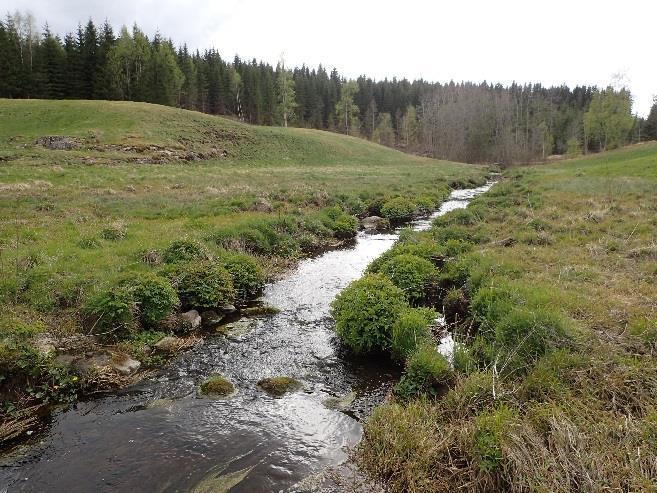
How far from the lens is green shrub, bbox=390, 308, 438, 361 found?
382 inches

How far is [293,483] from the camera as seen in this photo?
6.44 metres

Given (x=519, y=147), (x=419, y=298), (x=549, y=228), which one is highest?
(x=519, y=147)

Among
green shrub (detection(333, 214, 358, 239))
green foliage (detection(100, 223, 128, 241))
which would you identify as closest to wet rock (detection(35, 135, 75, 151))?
green foliage (detection(100, 223, 128, 241))

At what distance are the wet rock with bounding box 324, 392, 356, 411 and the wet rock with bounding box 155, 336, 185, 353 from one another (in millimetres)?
4538

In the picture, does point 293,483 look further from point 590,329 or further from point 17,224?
point 17,224

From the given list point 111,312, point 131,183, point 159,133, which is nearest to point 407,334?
point 111,312

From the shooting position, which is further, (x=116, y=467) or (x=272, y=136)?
(x=272, y=136)

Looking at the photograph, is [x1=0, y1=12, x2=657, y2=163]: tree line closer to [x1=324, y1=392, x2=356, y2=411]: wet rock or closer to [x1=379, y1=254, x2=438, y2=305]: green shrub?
[x1=379, y1=254, x2=438, y2=305]: green shrub

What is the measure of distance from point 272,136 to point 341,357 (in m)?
64.2

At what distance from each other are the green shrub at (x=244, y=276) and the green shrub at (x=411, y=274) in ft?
15.3

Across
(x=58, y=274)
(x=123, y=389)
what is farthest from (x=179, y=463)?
(x=58, y=274)

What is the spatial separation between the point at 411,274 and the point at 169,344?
7780 millimetres

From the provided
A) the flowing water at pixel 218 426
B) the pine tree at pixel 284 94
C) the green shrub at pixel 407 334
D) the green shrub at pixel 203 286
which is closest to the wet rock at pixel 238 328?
the flowing water at pixel 218 426

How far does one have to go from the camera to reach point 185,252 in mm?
14742
